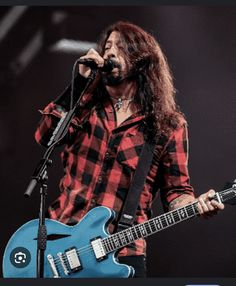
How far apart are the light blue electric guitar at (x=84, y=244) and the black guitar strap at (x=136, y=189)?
0.13ft

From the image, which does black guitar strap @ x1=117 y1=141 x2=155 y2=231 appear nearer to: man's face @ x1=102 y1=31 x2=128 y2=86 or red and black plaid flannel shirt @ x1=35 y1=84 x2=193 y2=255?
red and black plaid flannel shirt @ x1=35 y1=84 x2=193 y2=255

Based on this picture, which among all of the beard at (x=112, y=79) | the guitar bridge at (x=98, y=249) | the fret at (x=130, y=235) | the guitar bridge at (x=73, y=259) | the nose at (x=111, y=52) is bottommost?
the guitar bridge at (x=73, y=259)

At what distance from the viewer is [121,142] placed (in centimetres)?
260

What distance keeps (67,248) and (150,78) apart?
0.87 metres

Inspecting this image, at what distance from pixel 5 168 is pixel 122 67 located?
861mm

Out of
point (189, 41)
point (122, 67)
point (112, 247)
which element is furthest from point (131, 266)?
point (189, 41)

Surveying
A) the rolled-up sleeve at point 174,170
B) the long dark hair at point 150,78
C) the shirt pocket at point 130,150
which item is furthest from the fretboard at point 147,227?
the long dark hair at point 150,78

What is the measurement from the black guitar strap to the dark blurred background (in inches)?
13.9

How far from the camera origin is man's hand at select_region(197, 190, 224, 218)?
236cm

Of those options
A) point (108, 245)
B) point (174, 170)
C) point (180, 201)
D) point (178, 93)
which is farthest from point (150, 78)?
point (108, 245)

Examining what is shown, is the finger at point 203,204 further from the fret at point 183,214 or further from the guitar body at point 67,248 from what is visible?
the guitar body at point 67,248

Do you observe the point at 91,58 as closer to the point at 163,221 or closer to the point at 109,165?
the point at 109,165

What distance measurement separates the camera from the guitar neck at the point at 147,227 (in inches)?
96.0

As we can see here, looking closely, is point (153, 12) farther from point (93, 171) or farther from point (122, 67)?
point (93, 171)
